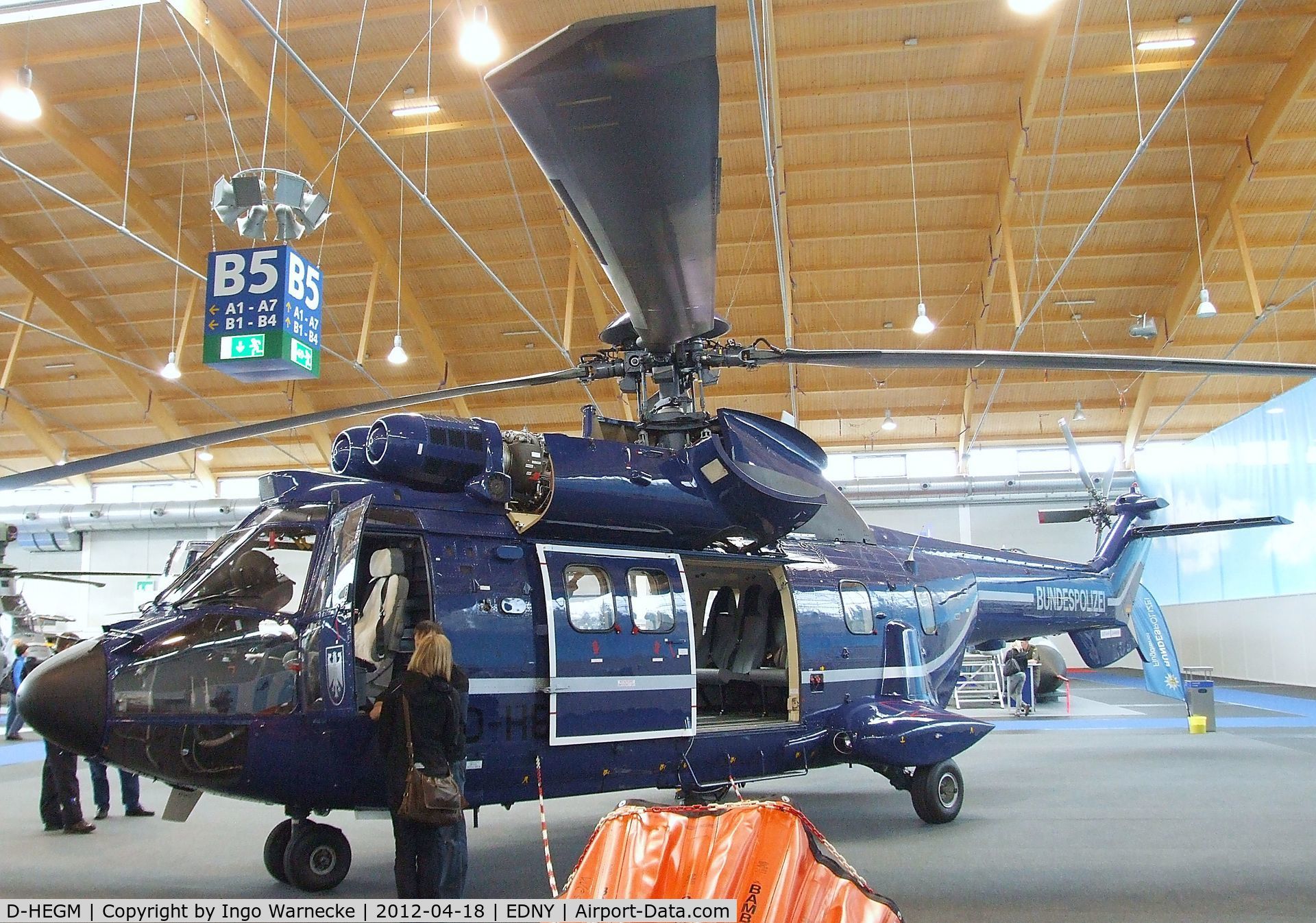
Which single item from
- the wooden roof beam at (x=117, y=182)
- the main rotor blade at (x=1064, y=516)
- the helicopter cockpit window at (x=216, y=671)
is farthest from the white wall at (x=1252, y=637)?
the wooden roof beam at (x=117, y=182)

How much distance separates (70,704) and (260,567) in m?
1.14

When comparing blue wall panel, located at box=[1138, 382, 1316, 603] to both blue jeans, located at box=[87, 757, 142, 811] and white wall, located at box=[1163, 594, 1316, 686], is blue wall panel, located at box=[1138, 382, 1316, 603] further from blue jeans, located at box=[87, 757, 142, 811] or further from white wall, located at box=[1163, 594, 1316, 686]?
blue jeans, located at box=[87, 757, 142, 811]

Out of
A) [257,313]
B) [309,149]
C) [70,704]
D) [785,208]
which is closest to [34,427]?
[309,149]

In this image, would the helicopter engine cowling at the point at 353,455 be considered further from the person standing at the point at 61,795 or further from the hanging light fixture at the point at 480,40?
the hanging light fixture at the point at 480,40

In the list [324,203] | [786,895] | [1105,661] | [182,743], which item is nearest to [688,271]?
[786,895]

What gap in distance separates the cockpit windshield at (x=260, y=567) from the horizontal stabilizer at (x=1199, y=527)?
29.9 feet

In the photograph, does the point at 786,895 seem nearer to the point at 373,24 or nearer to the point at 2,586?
the point at 373,24

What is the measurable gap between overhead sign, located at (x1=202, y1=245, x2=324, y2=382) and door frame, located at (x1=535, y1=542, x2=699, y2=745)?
4.67 m

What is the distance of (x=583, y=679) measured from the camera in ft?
18.4

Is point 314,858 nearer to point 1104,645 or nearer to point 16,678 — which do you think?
point 1104,645

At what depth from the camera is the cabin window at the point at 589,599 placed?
5.76m

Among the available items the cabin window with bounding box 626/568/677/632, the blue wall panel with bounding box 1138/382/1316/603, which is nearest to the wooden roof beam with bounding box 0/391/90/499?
the cabin window with bounding box 626/568/677/632

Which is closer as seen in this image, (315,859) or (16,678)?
Result: (315,859)

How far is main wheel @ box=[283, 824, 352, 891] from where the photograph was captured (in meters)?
5.42
